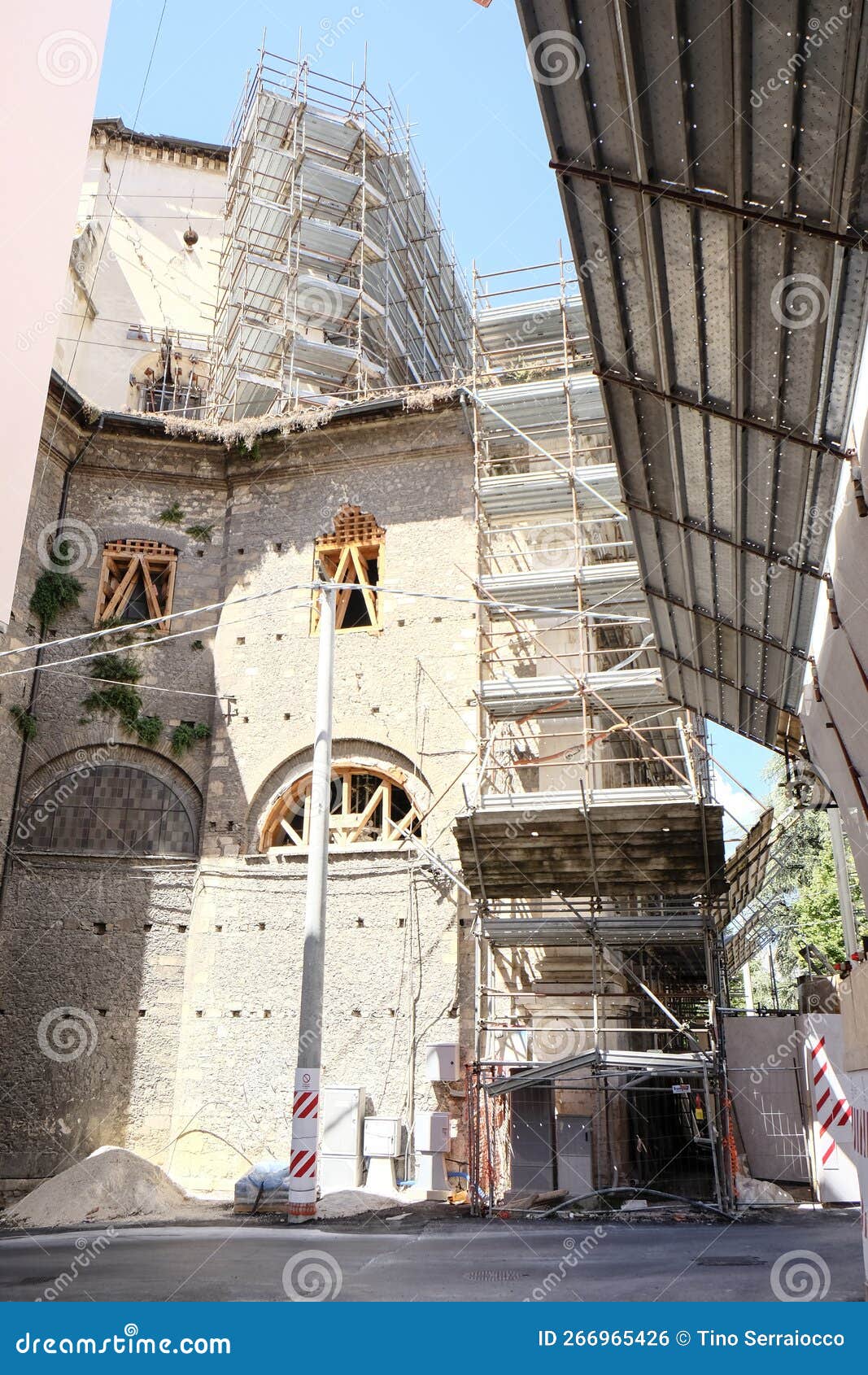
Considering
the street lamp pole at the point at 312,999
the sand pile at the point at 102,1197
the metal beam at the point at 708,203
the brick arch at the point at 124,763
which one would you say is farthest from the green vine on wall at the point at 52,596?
the metal beam at the point at 708,203

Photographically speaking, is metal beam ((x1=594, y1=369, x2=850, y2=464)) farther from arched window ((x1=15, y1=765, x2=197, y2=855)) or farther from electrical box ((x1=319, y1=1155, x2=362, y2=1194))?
arched window ((x1=15, y1=765, x2=197, y2=855))

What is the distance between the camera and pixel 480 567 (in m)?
16.4

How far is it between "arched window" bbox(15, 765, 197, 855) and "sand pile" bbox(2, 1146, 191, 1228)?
457 cm

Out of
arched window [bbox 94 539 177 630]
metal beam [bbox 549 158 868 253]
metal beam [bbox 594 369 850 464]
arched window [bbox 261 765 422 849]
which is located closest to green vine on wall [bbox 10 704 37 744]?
arched window [bbox 94 539 177 630]

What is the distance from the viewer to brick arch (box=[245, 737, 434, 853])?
53.0 ft

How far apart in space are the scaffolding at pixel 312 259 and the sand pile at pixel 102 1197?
13.8 meters

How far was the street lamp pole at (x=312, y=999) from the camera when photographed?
10.6 metres

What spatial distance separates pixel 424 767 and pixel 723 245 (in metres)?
11.3

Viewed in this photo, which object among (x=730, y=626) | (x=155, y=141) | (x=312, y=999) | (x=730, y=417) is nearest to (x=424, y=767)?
(x=312, y=999)

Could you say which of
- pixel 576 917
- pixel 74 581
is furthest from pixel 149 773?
pixel 576 917

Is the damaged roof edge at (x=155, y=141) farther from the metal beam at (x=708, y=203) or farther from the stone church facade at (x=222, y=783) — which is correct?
the metal beam at (x=708, y=203)

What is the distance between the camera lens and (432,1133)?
1355cm

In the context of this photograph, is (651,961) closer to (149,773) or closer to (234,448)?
(149,773)

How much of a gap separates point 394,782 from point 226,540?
5.37 m
